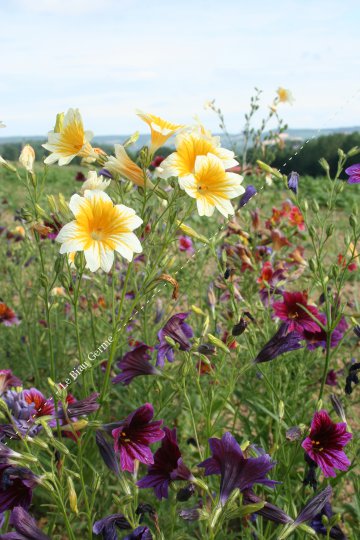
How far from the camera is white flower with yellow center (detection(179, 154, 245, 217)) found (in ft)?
3.95

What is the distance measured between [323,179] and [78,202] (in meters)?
10.3

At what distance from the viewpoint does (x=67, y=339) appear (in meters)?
3.31

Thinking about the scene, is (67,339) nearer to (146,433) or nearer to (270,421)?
(270,421)

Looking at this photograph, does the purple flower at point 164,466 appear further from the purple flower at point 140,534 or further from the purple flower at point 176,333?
the purple flower at point 176,333

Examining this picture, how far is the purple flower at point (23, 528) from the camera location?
3.74 ft

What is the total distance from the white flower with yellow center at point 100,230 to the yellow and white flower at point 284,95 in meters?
3.27

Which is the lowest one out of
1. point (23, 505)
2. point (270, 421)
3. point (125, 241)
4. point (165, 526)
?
point (165, 526)

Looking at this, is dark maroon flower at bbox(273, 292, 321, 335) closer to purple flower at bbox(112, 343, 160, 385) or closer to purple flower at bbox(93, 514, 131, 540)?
purple flower at bbox(112, 343, 160, 385)

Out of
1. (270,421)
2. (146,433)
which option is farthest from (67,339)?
(146,433)

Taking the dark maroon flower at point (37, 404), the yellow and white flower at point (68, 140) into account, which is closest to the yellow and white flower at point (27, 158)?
the yellow and white flower at point (68, 140)

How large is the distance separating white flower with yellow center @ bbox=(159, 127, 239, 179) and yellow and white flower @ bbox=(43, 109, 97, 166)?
0.25m

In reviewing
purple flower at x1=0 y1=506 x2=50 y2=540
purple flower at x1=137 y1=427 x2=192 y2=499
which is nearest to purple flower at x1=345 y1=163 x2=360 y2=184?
purple flower at x1=137 y1=427 x2=192 y2=499

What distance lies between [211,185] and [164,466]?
→ 0.70 m

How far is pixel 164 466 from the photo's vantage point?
132cm
